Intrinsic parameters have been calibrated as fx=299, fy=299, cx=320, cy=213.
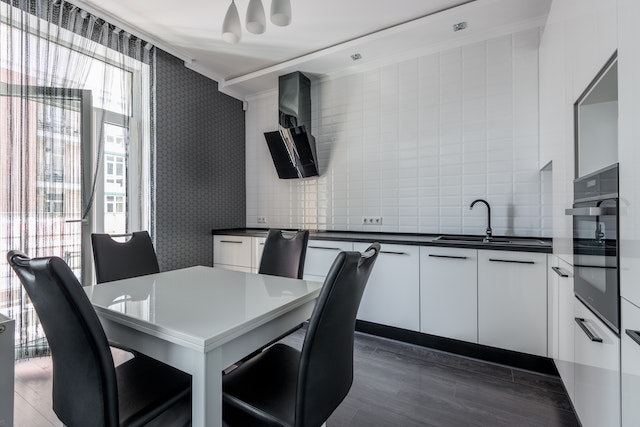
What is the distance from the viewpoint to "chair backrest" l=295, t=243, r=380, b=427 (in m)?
0.87

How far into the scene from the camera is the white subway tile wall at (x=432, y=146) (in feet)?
8.06

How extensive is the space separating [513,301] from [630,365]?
117 centimetres

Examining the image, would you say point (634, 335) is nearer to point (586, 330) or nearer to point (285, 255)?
point (586, 330)

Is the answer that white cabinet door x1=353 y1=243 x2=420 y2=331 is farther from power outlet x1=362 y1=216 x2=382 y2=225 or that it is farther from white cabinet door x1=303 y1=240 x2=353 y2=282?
power outlet x1=362 y1=216 x2=382 y2=225

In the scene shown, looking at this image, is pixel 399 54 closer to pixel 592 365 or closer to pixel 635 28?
pixel 635 28

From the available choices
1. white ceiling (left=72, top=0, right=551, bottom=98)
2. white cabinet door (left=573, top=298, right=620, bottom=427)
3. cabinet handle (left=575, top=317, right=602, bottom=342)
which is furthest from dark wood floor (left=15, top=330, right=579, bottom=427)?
white ceiling (left=72, top=0, right=551, bottom=98)

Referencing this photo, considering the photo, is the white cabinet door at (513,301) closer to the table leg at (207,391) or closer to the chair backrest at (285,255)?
the chair backrest at (285,255)

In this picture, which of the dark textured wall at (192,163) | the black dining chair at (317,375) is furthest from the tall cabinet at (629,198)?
the dark textured wall at (192,163)

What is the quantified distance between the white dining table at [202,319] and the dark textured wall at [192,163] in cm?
175

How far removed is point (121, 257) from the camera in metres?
1.86

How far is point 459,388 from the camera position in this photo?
6.01 ft

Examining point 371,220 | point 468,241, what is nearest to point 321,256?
point 371,220

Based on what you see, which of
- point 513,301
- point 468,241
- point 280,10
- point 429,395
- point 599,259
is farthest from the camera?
point 468,241

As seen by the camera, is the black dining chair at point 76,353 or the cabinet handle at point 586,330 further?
the cabinet handle at point 586,330
